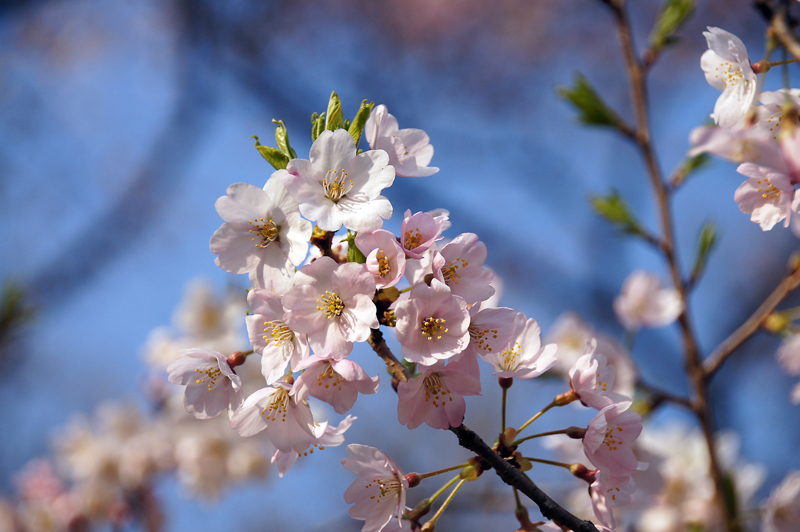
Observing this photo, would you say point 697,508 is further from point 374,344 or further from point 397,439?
point 397,439

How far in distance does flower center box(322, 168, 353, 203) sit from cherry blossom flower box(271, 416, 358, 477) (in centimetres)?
46

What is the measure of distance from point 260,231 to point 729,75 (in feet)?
3.50

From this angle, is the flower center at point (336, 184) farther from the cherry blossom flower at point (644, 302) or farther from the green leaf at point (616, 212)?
the cherry blossom flower at point (644, 302)

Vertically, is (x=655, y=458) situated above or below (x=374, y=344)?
below

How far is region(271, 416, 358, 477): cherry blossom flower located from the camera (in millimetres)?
1043

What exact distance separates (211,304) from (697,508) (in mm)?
2630

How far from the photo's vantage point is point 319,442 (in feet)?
3.46

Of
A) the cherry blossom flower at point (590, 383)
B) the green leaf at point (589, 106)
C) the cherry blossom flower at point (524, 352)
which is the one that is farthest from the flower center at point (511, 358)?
the green leaf at point (589, 106)

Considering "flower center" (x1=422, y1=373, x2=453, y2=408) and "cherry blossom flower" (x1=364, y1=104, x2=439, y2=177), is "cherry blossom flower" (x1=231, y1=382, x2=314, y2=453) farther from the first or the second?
"cherry blossom flower" (x1=364, y1=104, x2=439, y2=177)

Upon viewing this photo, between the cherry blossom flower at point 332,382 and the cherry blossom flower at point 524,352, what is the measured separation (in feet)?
0.87

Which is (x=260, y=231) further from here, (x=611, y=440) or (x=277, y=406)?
(x=611, y=440)

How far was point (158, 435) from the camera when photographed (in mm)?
3170

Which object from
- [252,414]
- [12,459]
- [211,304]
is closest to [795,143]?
[252,414]

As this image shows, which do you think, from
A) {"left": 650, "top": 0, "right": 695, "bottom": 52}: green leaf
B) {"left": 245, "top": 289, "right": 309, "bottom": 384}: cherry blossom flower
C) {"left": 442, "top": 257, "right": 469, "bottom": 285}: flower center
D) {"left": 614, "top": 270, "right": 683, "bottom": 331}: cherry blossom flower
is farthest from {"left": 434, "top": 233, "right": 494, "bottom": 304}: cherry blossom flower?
{"left": 614, "top": 270, "right": 683, "bottom": 331}: cherry blossom flower
